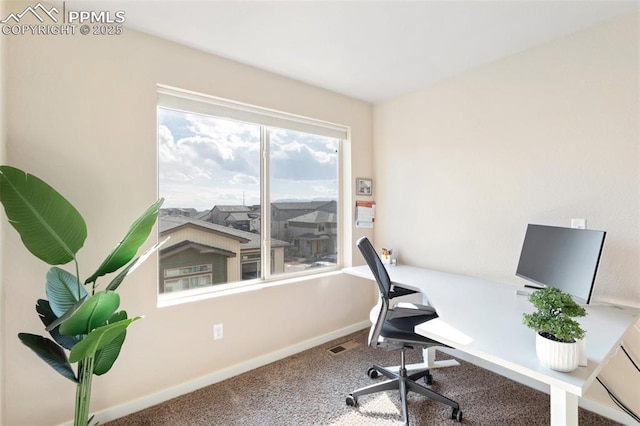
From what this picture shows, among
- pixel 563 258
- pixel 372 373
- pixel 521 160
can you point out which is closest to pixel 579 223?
pixel 563 258

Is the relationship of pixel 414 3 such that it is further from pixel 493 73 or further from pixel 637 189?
pixel 637 189

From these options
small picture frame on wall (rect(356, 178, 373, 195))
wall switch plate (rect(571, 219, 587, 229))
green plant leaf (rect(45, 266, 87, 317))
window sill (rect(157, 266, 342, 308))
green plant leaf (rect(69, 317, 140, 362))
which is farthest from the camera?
small picture frame on wall (rect(356, 178, 373, 195))

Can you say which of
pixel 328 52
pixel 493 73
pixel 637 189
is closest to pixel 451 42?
pixel 493 73

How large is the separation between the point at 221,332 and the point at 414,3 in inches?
100.0

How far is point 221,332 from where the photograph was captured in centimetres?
227

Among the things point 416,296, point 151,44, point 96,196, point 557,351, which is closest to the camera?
point 557,351

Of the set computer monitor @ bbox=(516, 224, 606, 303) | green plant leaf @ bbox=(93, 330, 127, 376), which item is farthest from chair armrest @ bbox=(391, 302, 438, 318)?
green plant leaf @ bbox=(93, 330, 127, 376)

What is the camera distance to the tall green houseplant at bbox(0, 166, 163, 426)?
3.96ft

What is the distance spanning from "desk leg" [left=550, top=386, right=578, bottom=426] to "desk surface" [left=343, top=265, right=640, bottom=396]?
93mm

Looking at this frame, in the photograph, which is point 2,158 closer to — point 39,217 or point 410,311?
point 39,217

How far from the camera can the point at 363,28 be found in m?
1.93

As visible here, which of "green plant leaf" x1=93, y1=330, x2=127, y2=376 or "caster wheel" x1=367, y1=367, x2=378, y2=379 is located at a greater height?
"green plant leaf" x1=93, y1=330, x2=127, y2=376

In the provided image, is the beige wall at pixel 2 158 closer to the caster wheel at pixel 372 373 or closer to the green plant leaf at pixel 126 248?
the green plant leaf at pixel 126 248

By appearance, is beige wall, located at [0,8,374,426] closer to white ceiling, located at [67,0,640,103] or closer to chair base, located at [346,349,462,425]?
white ceiling, located at [67,0,640,103]
